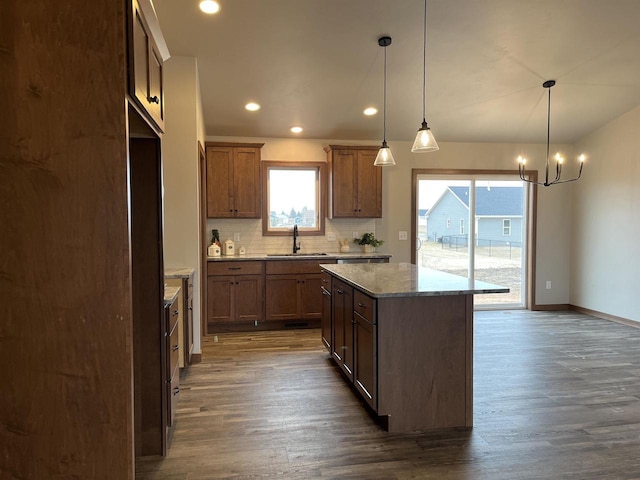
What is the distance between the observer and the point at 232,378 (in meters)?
3.80

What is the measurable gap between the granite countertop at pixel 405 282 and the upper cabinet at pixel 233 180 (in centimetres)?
200

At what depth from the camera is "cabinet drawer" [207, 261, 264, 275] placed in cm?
533

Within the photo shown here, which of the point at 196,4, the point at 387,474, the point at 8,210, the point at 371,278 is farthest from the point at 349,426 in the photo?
the point at 196,4

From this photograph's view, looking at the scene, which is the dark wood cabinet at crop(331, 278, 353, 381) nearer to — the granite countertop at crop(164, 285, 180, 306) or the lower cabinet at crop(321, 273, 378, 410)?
the lower cabinet at crop(321, 273, 378, 410)

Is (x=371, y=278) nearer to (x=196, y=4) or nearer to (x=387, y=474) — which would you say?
(x=387, y=474)

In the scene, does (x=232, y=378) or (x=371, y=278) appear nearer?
(x=371, y=278)

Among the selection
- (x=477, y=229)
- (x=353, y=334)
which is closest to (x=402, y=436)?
(x=353, y=334)

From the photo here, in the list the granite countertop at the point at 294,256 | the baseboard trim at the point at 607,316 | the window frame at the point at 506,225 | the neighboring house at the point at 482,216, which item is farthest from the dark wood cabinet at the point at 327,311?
the baseboard trim at the point at 607,316

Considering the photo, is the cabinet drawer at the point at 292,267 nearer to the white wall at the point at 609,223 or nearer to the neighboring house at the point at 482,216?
the neighboring house at the point at 482,216

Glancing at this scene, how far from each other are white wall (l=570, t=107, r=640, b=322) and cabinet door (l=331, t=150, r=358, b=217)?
3405 mm

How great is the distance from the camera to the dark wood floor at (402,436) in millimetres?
2387

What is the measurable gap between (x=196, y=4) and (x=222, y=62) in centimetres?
83

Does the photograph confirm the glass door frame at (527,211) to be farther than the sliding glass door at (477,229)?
No

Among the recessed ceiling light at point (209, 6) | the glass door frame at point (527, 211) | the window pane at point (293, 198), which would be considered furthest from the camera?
the glass door frame at point (527, 211)
